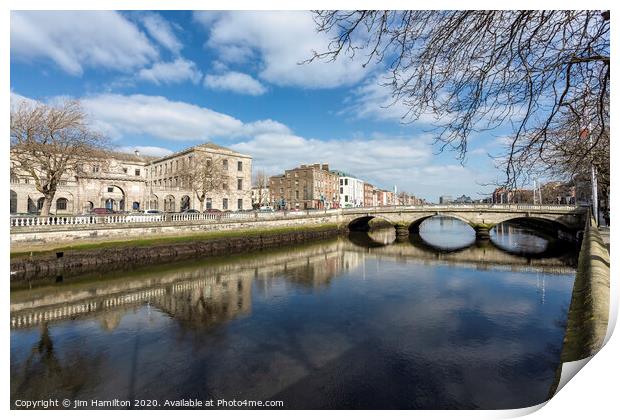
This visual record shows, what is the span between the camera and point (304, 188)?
203ft

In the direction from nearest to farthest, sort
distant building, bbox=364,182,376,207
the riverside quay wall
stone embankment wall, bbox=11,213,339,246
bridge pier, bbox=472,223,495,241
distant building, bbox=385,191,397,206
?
stone embankment wall, bbox=11,213,339,246
the riverside quay wall
bridge pier, bbox=472,223,495,241
distant building, bbox=364,182,376,207
distant building, bbox=385,191,397,206

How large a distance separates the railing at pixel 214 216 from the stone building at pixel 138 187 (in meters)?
5.05

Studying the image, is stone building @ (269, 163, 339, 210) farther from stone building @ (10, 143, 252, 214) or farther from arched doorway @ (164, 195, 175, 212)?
arched doorway @ (164, 195, 175, 212)

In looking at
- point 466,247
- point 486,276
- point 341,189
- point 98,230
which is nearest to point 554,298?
point 486,276

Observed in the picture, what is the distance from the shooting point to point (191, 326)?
9.10 m

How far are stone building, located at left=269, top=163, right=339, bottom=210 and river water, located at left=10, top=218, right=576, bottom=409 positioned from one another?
45.4 metres

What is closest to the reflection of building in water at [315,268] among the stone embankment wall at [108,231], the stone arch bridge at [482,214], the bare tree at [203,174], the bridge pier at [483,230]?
the stone embankment wall at [108,231]

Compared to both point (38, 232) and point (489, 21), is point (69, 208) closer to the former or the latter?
point (38, 232)

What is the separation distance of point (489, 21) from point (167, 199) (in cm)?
3967

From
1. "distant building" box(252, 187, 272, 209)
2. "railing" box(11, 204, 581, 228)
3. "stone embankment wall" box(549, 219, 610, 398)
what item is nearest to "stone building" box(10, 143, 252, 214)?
"railing" box(11, 204, 581, 228)

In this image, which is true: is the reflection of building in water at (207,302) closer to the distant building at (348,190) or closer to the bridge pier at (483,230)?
the bridge pier at (483,230)

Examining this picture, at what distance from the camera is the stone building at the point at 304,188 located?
61.0m

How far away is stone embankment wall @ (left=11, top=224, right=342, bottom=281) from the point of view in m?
14.8

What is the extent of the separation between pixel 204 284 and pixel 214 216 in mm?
12794
